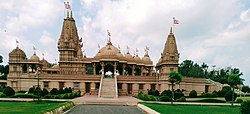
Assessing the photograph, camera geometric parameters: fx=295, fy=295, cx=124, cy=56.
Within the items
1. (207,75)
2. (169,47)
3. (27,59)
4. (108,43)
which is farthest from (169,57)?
(207,75)

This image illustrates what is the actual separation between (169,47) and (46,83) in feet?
71.8

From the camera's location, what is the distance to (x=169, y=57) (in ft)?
166

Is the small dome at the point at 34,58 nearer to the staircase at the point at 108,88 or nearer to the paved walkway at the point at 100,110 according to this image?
the staircase at the point at 108,88

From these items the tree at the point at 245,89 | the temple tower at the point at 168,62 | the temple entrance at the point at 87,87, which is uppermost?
the temple tower at the point at 168,62

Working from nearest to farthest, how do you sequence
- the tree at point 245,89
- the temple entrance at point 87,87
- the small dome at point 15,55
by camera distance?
the temple entrance at point 87,87, the small dome at point 15,55, the tree at point 245,89

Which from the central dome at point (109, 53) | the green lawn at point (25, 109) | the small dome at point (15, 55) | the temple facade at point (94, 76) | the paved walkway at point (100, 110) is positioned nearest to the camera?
the green lawn at point (25, 109)

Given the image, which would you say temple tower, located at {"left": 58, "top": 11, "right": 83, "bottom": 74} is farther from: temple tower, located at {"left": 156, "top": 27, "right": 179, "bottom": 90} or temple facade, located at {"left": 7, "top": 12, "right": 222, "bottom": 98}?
temple tower, located at {"left": 156, "top": 27, "right": 179, "bottom": 90}

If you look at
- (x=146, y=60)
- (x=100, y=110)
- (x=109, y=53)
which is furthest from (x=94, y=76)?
(x=100, y=110)

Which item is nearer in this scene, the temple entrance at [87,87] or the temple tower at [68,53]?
the temple entrance at [87,87]

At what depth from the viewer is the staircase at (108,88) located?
140ft

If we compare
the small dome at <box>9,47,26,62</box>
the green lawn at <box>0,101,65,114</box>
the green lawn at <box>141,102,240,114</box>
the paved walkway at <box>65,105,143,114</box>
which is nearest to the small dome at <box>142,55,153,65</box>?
the small dome at <box>9,47,26,62</box>

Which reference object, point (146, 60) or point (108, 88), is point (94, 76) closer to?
point (108, 88)

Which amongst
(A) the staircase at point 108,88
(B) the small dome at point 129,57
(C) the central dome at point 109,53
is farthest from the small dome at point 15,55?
(B) the small dome at point 129,57

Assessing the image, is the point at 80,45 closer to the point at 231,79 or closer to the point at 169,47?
the point at 169,47
